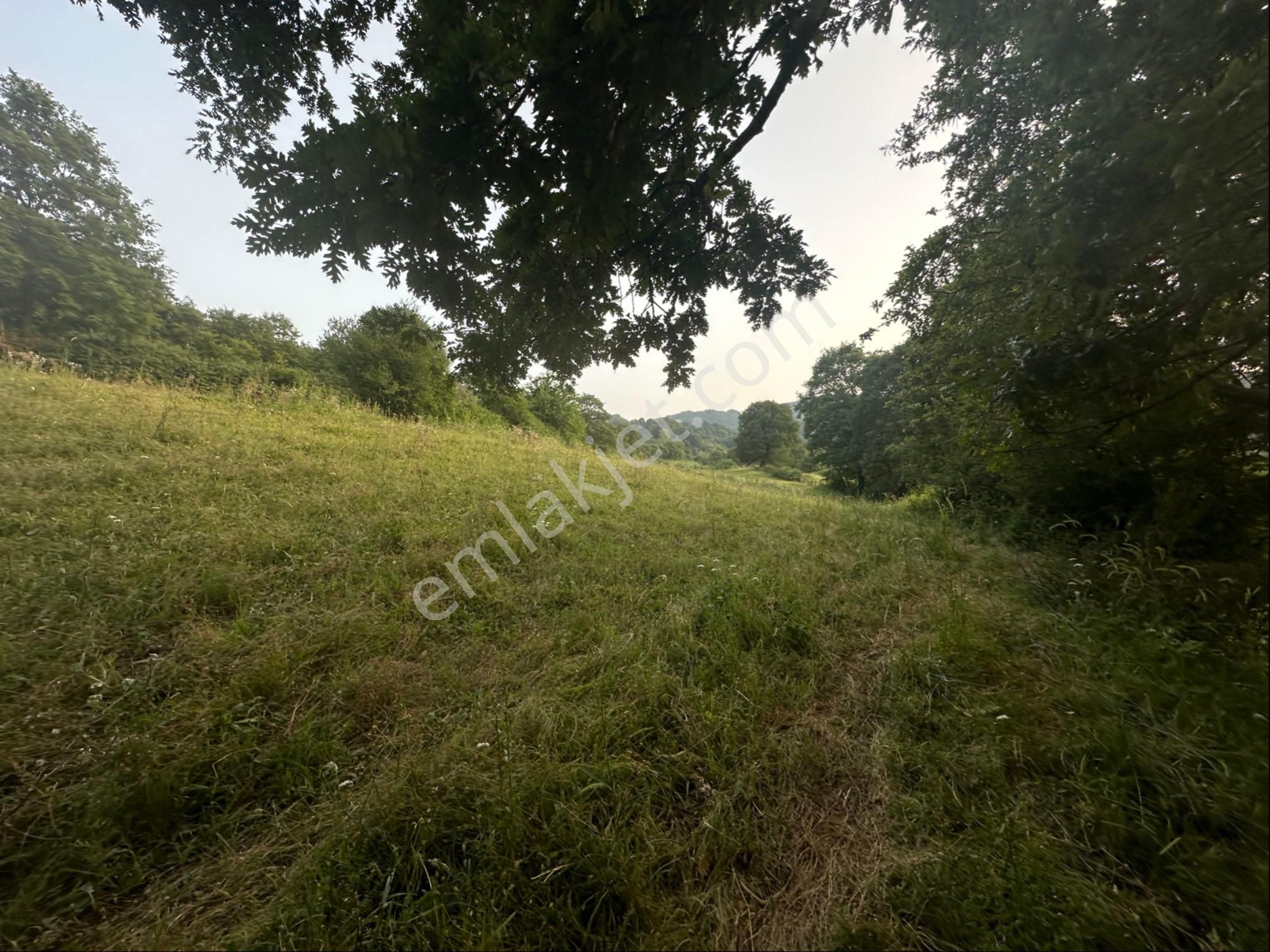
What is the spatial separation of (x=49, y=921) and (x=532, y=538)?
335 centimetres

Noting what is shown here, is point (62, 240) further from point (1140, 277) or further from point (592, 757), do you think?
point (1140, 277)

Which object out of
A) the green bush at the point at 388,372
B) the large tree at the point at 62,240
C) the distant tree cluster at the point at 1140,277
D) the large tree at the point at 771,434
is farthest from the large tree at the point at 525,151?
the large tree at the point at 771,434

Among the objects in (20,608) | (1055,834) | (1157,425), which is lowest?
(1055,834)

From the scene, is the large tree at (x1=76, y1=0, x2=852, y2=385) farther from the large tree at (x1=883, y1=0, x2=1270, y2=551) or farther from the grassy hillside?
the grassy hillside

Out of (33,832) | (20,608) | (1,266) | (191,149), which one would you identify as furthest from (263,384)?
Answer: (33,832)

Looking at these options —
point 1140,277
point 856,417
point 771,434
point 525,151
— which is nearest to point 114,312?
point 525,151

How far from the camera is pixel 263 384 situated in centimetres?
955

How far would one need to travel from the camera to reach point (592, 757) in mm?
1846

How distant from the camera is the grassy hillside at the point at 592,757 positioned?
129 cm

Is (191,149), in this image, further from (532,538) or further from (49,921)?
(49,921)

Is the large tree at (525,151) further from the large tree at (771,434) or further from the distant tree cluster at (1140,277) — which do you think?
the large tree at (771,434)

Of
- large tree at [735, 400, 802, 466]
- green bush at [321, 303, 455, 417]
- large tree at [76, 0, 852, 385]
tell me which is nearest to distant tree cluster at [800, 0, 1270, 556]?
large tree at [76, 0, 852, 385]

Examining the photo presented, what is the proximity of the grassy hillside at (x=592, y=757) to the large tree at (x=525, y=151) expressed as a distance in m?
2.28

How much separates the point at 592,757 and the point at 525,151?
3003 mm
